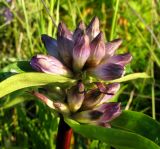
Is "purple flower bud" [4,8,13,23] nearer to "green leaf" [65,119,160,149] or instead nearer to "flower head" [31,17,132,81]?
"flower head" [31,17,132,81]

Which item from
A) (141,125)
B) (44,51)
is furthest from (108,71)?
(44,51)

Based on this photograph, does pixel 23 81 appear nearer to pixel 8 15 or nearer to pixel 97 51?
pixel 97 51

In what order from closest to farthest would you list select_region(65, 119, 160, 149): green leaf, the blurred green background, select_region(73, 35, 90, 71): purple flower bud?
select_region(65, 119, 160, 149): green leaf, select_region(73, 35, 90, 71): purple flower bud, the blurred green background

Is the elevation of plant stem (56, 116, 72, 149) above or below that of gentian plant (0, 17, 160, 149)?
below

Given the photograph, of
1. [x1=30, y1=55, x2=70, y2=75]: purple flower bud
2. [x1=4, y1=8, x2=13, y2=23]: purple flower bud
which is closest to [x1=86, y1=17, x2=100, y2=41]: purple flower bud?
[x1=30, y1=55, x2=70, y2=75]: purple flower bud

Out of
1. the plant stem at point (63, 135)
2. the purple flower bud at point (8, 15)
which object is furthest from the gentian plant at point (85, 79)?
the purple flower bud at point (8, 15)

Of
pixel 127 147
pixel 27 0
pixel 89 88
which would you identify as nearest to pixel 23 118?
pixel 89 88
